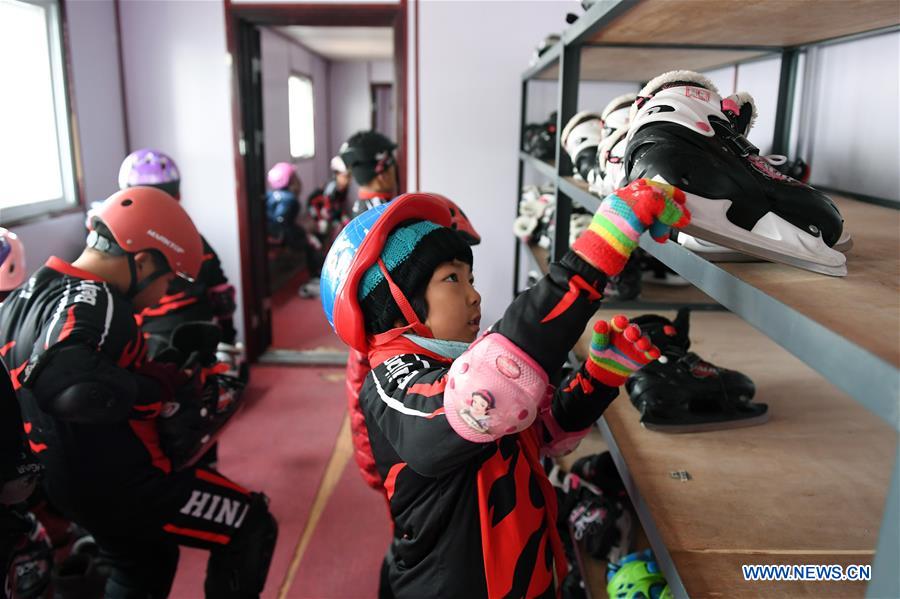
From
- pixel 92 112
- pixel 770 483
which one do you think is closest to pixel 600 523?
pixel 770 483

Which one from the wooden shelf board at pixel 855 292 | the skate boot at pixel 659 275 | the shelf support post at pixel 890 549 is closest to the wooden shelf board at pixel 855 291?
the wooden shelf board at pixel 855 292

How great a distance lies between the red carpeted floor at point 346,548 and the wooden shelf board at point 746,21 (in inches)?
82.7

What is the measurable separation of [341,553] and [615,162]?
208cm

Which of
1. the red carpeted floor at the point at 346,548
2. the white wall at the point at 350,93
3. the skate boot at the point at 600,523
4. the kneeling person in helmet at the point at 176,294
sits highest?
the white wall at the point at 350,93

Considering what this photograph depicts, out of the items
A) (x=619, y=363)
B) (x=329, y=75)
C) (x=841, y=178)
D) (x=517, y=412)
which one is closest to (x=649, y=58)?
(x=841, y=178)

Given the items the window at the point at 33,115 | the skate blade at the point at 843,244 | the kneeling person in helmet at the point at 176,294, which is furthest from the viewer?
the window at the point at 33,115

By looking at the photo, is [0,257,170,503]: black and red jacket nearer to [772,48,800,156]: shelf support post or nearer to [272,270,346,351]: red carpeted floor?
[772,48,800,156]: shelf support post

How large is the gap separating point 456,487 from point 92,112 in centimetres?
407

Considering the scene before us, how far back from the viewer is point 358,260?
125 centimetres

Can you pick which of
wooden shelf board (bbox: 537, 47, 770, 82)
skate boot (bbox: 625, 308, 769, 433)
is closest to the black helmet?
wooden shelf board (bbox: 537, 47, 770, 82)

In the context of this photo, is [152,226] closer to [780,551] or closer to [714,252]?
[714,252]

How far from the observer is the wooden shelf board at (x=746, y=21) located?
4.60ft

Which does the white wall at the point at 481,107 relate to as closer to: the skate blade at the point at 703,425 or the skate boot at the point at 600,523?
the skate boot at the point at 600,523

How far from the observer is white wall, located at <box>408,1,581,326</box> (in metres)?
4.42
